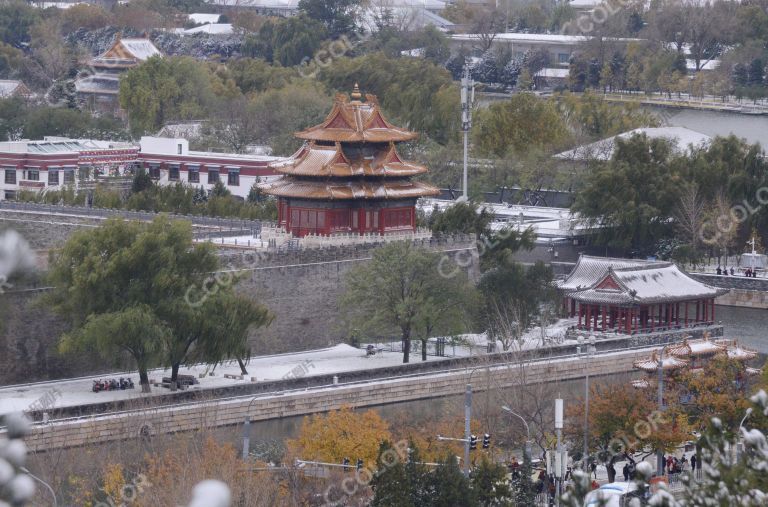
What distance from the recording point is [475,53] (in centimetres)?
12369

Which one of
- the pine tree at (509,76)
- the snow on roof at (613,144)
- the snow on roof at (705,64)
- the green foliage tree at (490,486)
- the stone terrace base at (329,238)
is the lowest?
the green foliage tree at (490,486)

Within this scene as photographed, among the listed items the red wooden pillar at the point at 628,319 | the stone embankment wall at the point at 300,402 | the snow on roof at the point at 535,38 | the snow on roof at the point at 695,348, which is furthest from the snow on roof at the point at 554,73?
the snow on roof at the point at 695,348

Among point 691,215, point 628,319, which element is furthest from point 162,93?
point 628,319

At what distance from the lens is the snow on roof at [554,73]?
4589 inches

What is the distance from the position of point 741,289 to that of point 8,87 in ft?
160

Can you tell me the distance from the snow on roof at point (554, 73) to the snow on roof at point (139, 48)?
26566 millimetres

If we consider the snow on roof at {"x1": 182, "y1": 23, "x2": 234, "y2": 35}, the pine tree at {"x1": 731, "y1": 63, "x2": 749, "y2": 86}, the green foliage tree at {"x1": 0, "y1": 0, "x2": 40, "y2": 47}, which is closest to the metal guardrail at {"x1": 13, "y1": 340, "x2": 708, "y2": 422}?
the pine tree at {"x1": 731, "y1": 63, "x2": 749, "y2": 86}

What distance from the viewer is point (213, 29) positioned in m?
134

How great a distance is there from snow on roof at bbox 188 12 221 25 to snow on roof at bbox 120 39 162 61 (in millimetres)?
42045

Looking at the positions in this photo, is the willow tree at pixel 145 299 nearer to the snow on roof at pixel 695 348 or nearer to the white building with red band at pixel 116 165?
the snow on roof at pixel 695 348

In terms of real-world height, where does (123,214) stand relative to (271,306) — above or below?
above

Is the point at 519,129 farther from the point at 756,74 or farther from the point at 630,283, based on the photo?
the point at 756,74

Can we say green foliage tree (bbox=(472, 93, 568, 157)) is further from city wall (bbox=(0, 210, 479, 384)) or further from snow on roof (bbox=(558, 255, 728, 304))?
snow on roof (bbox=(558, 255, 728, 304))

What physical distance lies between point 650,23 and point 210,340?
86285 mm
